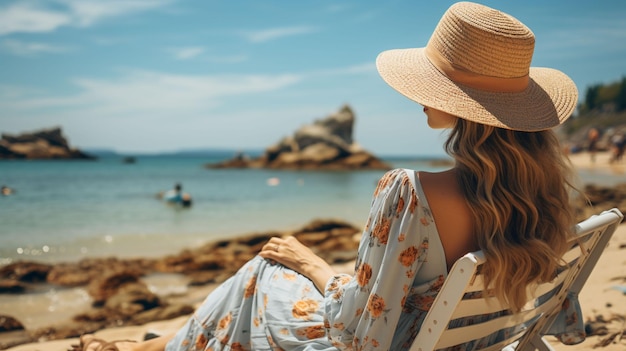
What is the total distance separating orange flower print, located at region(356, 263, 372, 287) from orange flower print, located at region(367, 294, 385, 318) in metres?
0.06

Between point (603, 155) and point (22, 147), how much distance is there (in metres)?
50.1

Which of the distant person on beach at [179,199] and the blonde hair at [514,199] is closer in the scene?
the blonde hair at [514,199]

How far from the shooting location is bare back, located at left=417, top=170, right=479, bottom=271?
1.72 metres

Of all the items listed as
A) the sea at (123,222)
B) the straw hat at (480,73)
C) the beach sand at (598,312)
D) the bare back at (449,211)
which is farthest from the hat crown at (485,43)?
the sea at (123,222)

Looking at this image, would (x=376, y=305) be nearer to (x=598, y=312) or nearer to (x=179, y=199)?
(x=598, y=312)

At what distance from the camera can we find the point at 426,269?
5.82 feet

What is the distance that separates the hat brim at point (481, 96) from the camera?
171 centimetres

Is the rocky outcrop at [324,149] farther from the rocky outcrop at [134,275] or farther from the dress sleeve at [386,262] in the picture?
the dress sleeve at [386,262]

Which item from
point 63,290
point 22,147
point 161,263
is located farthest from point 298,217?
point 22,147

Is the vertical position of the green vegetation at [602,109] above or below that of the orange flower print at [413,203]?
below

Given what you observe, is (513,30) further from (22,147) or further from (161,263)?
(22,147)

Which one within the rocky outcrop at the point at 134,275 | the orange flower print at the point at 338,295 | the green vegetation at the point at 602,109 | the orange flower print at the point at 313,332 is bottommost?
the green vegetation at the point at 602,109

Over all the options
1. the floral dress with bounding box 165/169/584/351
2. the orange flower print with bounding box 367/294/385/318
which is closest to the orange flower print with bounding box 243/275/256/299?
the floral dress with bounding box 165/169/584/351

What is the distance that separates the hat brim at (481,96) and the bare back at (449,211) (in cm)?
22
